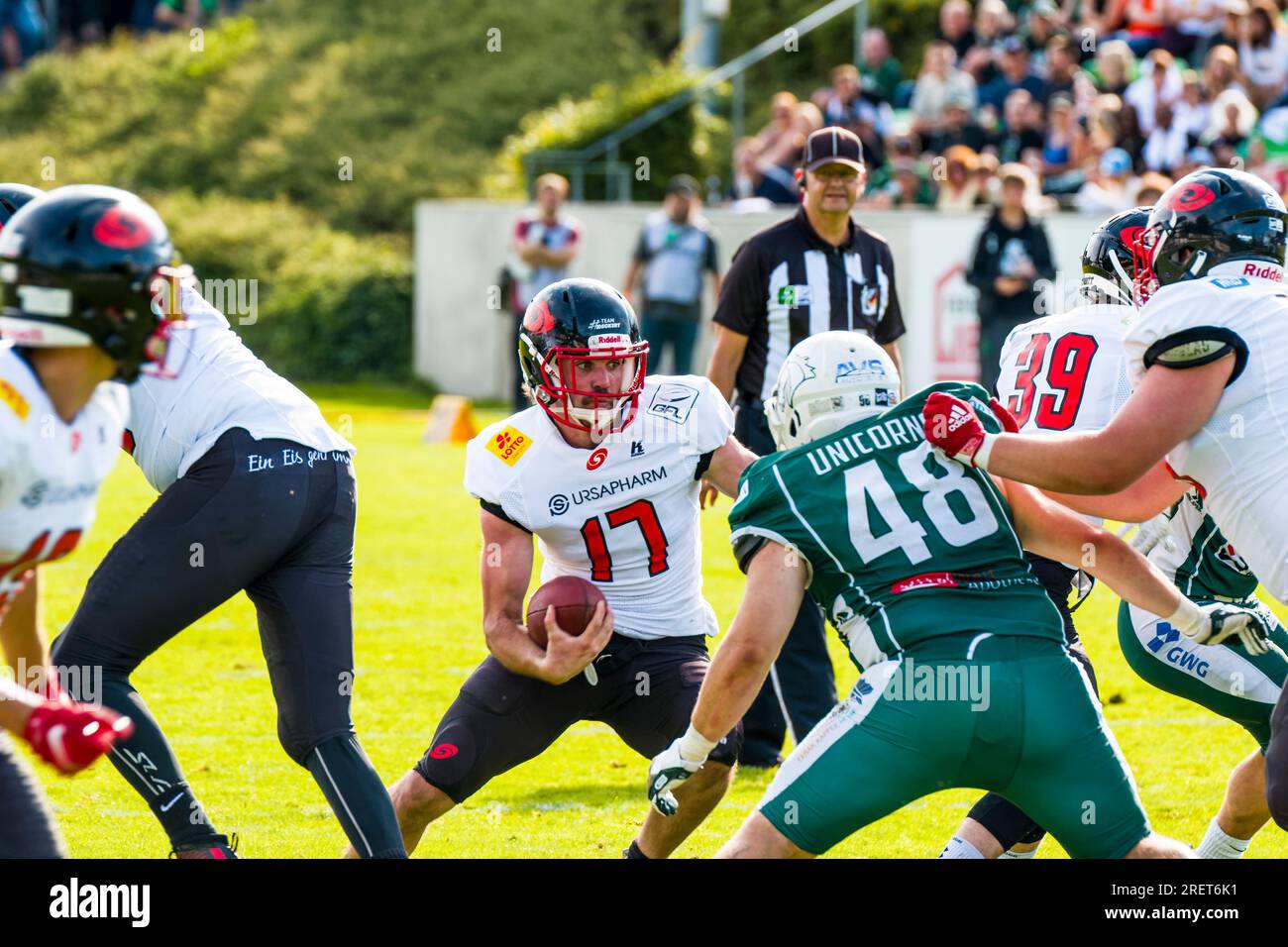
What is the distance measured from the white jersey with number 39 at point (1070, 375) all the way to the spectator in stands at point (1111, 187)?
1102 cm

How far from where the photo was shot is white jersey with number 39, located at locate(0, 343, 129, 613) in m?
3.22

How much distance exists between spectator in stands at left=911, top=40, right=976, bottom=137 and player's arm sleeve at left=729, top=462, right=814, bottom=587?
46.0 feet

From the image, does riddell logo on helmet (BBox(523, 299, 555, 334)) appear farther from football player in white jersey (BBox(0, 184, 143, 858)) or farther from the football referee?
the football referee

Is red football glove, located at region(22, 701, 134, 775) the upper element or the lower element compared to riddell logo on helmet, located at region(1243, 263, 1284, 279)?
lower

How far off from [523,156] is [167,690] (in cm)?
1378

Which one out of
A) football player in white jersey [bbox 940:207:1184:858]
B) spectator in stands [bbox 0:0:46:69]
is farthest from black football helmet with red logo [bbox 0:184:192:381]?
spectator in stands [bbox 0:0:46:69]

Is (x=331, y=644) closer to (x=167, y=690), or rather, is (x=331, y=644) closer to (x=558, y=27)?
(x=167, y=690)

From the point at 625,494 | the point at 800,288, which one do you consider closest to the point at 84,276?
the point at 625,494

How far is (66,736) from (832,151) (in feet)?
13.5

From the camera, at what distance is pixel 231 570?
4.06 meters

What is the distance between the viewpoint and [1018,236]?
12555 mm

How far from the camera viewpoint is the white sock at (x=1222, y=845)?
462 centimetres

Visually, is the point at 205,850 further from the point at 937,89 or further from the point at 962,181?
the point at 937,89
